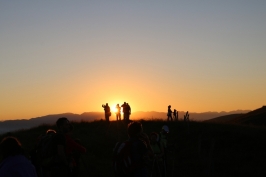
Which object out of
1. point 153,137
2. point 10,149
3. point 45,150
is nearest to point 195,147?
point 153,137

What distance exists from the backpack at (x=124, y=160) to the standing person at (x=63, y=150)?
1620 mm

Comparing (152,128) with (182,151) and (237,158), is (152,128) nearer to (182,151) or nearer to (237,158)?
(182,151)

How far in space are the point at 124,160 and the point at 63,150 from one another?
181cm

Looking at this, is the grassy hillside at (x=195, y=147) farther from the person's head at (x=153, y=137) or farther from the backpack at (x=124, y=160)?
the backpack at (x=124, y=160)

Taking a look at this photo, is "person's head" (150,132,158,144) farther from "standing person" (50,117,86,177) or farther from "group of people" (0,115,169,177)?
"standing person" (50,117,86,177)

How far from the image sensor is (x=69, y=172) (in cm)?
991

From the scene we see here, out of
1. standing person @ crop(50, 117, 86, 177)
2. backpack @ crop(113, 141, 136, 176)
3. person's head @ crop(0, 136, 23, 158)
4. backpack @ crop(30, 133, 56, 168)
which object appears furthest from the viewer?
backpack @ crop(30, 133, 56, 168)

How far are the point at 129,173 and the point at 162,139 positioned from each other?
7.66 metres

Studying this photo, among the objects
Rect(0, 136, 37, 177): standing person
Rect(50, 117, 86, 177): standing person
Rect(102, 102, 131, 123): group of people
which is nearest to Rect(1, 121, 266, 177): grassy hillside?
Rect(102, 102, 131, 123): group of people

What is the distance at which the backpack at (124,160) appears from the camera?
818 cm

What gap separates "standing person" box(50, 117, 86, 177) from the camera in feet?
31.3

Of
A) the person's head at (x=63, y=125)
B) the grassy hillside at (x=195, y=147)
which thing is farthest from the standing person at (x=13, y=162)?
the grassy hillside at (x=195, y=147)

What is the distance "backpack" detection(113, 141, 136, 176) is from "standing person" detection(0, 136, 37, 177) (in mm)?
1913

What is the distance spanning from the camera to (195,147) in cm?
2905
